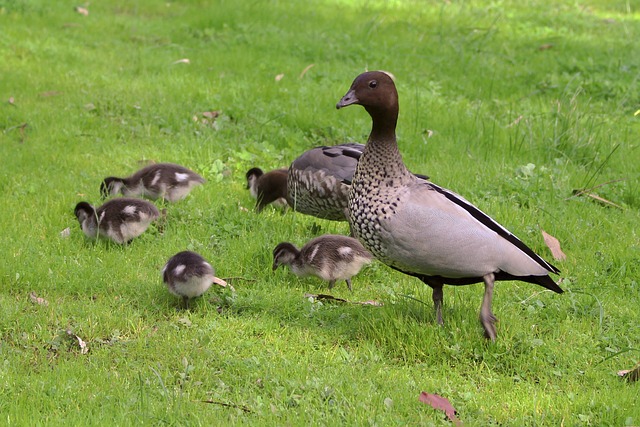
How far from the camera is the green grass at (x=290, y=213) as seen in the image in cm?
477

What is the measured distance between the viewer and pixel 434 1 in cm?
1411

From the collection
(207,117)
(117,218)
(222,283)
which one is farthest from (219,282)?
(207,117)

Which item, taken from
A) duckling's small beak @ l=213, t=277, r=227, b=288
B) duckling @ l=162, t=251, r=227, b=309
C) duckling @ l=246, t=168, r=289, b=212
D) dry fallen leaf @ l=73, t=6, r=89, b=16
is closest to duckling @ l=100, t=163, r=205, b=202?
duckling @ l=246, t=168, r=289, b=212

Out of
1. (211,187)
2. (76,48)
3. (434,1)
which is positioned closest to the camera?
(211,187)

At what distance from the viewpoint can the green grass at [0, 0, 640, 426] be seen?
15.6 ft

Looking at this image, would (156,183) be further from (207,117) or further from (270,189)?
(207,117)

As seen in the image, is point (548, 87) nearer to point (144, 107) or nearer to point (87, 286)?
point (144, 107)

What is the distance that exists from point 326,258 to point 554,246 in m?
1.84

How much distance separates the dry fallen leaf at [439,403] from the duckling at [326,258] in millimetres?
1606

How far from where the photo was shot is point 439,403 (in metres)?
4.64

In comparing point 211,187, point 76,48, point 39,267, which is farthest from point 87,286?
point 76,48

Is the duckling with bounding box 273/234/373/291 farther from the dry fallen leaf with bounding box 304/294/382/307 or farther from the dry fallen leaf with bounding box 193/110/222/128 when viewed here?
the dry fallen leaf with bounding box 193/110/222/128

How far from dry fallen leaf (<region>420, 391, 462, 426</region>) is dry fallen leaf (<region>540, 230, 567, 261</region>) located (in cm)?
234

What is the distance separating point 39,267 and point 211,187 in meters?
2.16
